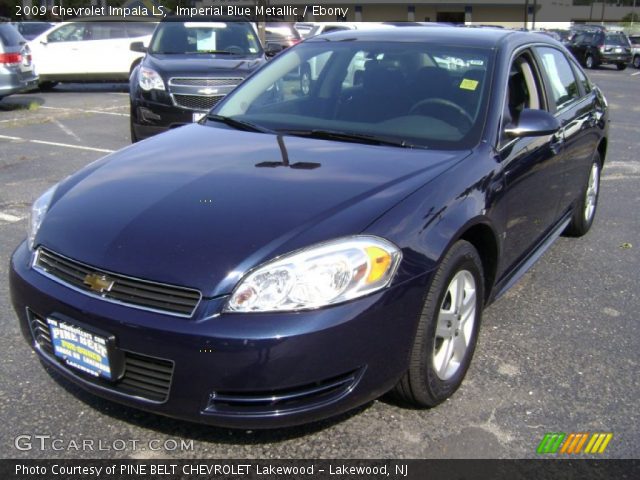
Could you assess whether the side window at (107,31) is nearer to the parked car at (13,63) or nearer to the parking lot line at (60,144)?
the parked car at (13,63)

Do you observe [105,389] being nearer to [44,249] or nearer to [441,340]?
[44,249]

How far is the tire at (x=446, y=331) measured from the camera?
8.67 feet

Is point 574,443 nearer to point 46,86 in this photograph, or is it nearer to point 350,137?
point 350,137

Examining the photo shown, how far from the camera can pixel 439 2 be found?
60375mm

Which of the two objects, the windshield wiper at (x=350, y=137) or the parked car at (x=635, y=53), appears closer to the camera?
the windshield wiper at (x=350, y=137)

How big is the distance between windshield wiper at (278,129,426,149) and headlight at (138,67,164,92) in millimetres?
4800

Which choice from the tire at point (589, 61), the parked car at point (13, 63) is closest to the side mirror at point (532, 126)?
the parked car at point (13, 63)

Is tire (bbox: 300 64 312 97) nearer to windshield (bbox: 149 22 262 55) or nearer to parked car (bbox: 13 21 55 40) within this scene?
windshield (bbox: 149 22 262 55)

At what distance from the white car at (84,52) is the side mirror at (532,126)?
494 inches

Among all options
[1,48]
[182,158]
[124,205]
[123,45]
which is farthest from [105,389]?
[123,45]

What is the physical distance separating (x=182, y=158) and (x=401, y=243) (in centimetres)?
127

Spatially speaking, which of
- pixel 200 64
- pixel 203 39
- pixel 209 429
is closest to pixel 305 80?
pixel 209 429

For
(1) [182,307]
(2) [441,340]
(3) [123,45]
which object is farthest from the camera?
(3) [123,45]

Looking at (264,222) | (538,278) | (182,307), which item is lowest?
(538,278)
